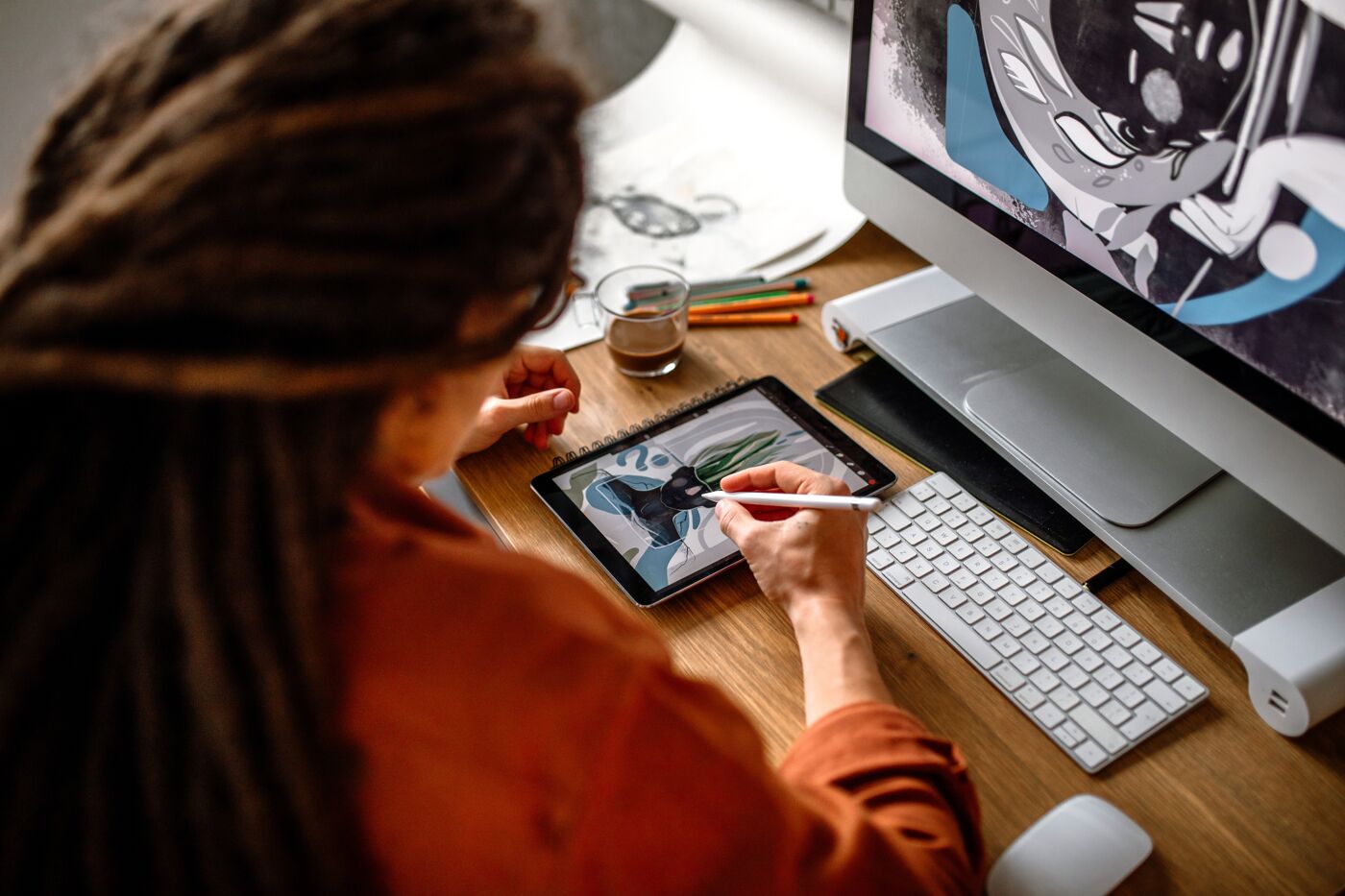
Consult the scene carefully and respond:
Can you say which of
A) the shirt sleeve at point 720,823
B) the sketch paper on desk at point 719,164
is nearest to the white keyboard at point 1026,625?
the shirt sleeve at point 720,823

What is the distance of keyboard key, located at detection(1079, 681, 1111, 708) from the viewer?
691 mm

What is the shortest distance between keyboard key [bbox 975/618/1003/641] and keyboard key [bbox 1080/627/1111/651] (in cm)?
6

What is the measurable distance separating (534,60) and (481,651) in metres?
0.26

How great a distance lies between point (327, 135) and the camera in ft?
1.31

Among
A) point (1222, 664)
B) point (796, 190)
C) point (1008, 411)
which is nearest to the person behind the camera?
point (1222, 664)

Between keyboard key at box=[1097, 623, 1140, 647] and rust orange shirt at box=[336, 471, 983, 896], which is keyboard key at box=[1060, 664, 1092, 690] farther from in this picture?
rust orange shirt at box=[336, 471, 983, 896]

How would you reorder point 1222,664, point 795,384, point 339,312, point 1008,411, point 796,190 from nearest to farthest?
1. point 339,312
2. point 1222,664
3. point 1008,411
4. point 795,384
5. point 796,190

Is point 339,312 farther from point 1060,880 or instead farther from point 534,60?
point 1060,880

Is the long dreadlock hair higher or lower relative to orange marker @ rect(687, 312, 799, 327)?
higher

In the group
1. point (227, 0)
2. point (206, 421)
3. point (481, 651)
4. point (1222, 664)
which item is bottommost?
point (1222, 664)

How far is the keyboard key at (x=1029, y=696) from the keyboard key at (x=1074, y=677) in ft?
0.08

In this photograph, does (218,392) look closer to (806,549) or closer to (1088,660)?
(806,549)

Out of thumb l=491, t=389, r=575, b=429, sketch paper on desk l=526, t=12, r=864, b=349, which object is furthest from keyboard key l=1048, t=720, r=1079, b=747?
sketch paper on desk l=526, t=12, r=864, b=349

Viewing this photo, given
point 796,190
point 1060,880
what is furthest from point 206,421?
point 796,190
